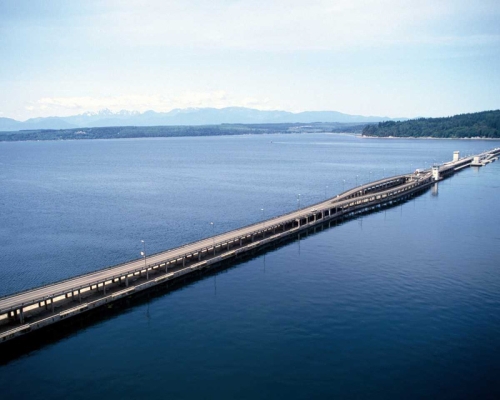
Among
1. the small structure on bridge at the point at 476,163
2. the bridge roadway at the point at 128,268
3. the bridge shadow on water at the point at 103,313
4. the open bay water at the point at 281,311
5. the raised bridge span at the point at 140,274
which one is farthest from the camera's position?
the small structure on bridge at the point at 476,163

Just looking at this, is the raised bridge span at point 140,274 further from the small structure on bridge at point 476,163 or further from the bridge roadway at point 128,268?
the small structure on bridge at point 476,163

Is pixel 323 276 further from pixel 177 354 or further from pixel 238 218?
pixel 238 218

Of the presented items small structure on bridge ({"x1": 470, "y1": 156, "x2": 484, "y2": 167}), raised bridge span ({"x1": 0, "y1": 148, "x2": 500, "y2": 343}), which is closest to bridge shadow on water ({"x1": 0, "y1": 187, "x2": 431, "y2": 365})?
raised bridge span ({"x1": 0, "y1": 148, "x2": 500, "y2": 343})

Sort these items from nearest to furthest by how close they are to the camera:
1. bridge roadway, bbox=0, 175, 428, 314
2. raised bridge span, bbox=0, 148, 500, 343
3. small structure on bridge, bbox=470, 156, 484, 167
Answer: raised bridge span, bbox=0, 148, 500, 343 → bridge roadway, bbox=0, 175, 428, 314 → small structure on bridge, bbox=470, 156, 484, 167

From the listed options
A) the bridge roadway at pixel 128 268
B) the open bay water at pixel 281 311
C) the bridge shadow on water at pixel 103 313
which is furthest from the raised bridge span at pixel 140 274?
the open bay water at pixel 281 311

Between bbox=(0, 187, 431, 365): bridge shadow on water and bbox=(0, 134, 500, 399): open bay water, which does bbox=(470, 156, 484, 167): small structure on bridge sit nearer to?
bbox=(0, 134, 500, 399): open bay water

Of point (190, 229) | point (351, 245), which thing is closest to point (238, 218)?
point (190, 229)
